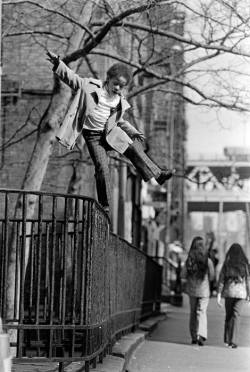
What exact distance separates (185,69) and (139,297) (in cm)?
431

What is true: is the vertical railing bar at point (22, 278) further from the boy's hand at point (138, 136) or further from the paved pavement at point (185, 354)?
the paved pavement at point (185, 354)

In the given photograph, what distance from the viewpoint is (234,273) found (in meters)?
14.5

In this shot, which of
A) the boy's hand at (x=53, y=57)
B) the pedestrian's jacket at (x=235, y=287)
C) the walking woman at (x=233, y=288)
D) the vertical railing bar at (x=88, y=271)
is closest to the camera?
the vertical railing bar at (x=88, y=271)

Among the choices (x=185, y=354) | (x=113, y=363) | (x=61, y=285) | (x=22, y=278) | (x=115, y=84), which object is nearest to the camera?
(x=22, y=278)

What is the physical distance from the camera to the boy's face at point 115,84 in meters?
8.54

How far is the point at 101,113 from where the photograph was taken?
8.61 metres

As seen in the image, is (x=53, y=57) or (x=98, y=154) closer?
(x=53, y=57)

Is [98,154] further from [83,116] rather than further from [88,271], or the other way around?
[88,271]

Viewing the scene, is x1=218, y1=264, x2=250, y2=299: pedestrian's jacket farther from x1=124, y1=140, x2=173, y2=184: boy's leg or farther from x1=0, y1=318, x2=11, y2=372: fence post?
x1=0, y1=318, x2=11, y2=372: fence post

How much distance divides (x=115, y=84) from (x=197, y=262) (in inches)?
270

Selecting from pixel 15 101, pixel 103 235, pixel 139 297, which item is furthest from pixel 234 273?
pixel 15 101

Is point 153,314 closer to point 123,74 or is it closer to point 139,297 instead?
point 139,297

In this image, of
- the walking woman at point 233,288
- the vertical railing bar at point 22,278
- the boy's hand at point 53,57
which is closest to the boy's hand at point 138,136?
the boy's hand at point 53,57

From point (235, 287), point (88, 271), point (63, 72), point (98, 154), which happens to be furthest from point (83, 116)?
point (235, 287)
